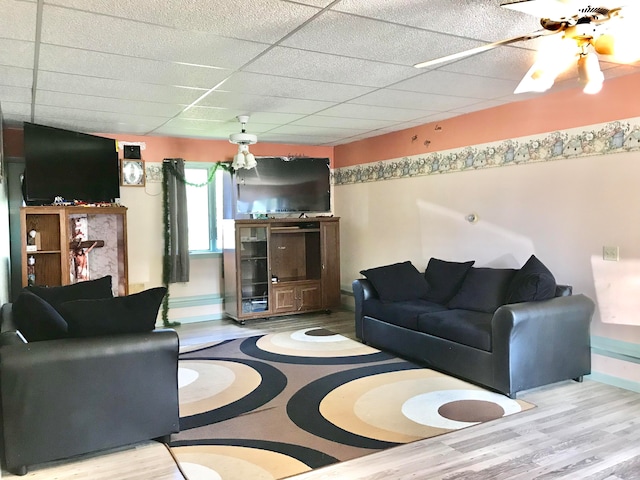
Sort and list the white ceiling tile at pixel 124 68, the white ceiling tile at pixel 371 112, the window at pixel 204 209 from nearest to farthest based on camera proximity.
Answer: the white ceiling tile at pixel 124 68, the white ceiling tile at pixel 371 112, the window at pixel 204 209

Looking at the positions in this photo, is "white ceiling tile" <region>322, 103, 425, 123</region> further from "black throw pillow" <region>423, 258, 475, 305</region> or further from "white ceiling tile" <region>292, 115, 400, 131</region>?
"black throw pillow" <region>423, 258, 475, 305</region>

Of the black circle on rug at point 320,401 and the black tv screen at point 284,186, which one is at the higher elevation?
the black tv screen at point 284,186

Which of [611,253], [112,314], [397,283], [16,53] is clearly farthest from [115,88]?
[611,253]

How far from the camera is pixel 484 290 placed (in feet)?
14.8

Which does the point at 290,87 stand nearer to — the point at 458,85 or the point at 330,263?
the point at 458,85

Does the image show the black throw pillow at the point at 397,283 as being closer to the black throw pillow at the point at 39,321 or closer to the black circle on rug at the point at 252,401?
the black circle on rug at the point at 252,401

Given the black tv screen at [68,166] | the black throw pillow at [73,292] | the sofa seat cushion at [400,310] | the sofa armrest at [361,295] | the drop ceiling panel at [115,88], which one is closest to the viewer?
the drop ceiling panel at [115,88]

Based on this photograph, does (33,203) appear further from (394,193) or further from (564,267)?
(564,267)

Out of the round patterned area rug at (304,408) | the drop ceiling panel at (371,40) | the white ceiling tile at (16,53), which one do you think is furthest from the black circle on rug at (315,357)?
the white ceiling tile at (16,53)

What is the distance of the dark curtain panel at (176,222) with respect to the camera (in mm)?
6180

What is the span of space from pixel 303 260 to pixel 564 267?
3.63m

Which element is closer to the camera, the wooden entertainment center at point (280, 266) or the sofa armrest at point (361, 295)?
the sofa armrest at point (361, 295)

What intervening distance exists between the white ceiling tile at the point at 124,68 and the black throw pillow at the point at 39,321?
147 centimetres

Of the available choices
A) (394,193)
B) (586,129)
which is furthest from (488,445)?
(394,193)
